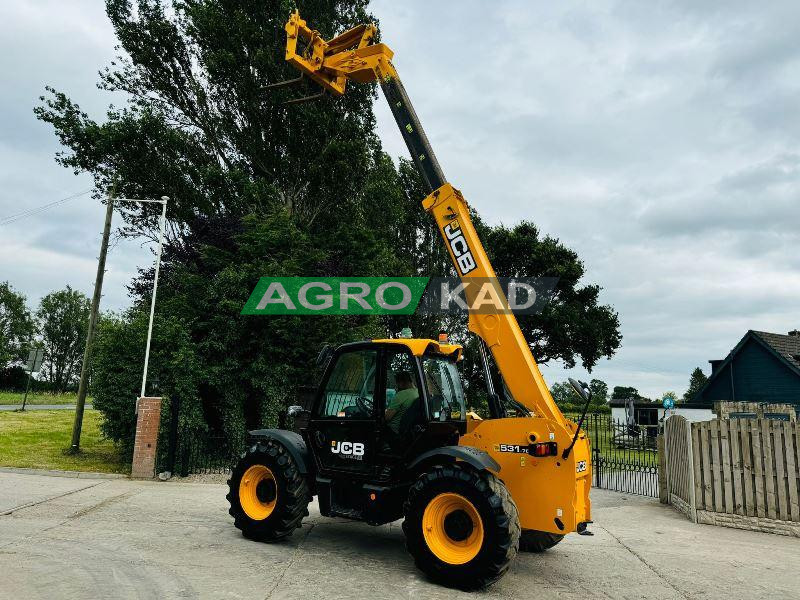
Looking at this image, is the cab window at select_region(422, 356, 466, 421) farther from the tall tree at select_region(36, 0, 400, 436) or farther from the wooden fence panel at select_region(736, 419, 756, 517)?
the tall tree at select_region(36, 0, 400, 436)

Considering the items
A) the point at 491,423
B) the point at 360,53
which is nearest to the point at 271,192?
the point at 360,53

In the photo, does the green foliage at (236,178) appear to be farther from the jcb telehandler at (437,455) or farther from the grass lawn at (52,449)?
the jcb telehandler at (437,455)

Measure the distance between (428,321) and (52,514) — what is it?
65.7 feet

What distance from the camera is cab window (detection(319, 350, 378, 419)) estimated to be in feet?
19.6

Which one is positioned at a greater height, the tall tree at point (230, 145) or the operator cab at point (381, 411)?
the tall tree at point (230, 145)

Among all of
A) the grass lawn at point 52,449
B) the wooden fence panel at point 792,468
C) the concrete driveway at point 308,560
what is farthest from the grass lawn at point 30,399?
the wooden fence panel at point 792,468

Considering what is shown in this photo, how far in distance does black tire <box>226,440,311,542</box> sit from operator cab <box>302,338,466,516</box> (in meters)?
0.31

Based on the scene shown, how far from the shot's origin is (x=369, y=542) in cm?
651

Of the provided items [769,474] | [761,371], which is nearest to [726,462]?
[769,474]

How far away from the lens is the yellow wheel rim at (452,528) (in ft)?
16.4

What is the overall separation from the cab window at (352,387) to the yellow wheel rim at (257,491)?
1.12 m

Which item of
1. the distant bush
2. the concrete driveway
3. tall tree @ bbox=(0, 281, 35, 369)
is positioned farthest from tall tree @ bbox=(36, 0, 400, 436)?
tall tree @ bbox=(0, 281, 35, 369)

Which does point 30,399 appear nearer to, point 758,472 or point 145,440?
point 145,440

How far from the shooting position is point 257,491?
6.58 m
